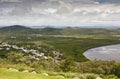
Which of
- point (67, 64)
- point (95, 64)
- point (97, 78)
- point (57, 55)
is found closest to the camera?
point (97, 78)

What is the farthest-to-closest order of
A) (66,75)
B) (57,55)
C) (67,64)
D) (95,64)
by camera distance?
1. (57,55)
2. (95,64)
3. (67,64)
4. (66,75)

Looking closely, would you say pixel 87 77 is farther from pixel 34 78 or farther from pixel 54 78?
pixel 34 78

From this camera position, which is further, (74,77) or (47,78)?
(74,77)

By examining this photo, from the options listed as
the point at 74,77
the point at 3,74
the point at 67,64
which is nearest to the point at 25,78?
the point at 3,74

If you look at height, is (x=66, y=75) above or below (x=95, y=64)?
above

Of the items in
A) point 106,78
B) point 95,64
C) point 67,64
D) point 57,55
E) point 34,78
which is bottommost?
point 57,55

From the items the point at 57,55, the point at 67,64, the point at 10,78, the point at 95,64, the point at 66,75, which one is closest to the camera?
Answer: the point at 10,78

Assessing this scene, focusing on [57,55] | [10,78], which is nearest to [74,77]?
[10,78]

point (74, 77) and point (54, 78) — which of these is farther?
point (74, 77)

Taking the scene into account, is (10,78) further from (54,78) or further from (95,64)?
(95,64)
